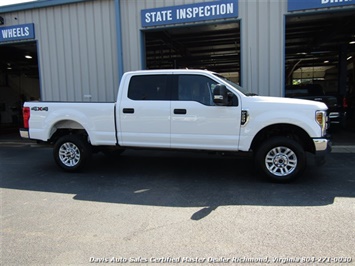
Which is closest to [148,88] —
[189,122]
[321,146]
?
[189,122]

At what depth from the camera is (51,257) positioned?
10.5ft

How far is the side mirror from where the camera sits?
532cm

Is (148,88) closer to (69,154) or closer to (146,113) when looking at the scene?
(146,113)

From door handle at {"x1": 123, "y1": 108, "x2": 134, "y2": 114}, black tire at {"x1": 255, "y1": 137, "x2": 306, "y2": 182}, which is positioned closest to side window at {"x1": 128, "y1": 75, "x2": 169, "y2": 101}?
door handle at {"x1": 123, "y1": 108, "x2": 134, "y2": 114}

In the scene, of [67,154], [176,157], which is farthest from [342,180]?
[67,154]

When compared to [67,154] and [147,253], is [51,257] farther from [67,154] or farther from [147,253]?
[67,154]

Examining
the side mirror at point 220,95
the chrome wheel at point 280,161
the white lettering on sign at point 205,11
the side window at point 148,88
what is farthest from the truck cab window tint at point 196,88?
the white lettering on sign at point 205,11

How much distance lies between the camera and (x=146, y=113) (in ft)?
19.7

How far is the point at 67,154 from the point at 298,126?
4.74 m

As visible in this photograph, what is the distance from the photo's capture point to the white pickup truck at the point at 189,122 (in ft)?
17.8

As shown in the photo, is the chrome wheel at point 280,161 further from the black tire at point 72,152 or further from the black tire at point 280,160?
the black tire at point 72,152

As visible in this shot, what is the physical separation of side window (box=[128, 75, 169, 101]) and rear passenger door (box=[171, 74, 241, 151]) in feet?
0.83

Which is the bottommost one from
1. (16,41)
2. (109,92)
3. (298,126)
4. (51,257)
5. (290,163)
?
(51,257)

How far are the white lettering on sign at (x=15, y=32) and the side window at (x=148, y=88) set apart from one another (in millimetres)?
6644
